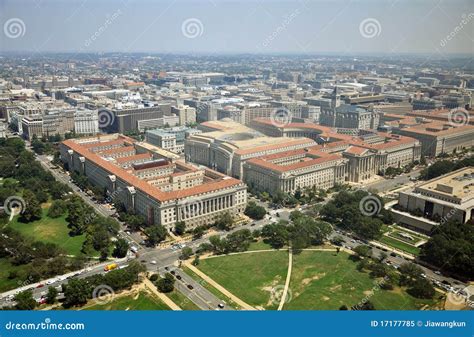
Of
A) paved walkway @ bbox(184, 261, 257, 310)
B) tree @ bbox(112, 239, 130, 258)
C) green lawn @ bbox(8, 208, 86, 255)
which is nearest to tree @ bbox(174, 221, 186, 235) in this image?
tree @ bbox(112, 239, 130, 258)

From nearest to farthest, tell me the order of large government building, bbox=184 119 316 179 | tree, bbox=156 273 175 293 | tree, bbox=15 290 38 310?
tree, bbox=15 290 38 310 < tree, bbox=156 273 175 293 < large government building, bbox=184 119 316 179

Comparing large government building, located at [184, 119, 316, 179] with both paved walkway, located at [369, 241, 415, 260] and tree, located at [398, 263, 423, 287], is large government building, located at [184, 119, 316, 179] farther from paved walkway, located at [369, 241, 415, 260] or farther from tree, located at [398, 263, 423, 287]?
tree, located at [398, 263, 423, 287]

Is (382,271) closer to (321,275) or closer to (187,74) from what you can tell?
(321,275)

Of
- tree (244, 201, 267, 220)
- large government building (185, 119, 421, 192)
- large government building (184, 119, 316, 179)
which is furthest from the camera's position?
large government building (184, 119, 316, 179)

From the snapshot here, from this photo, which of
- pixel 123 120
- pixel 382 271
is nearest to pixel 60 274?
pixel 382 271

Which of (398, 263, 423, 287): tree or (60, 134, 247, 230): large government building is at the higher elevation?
(60, 134, 247, 230): large government building

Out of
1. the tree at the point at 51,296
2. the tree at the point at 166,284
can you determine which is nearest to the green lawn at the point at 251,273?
the tree at the point at 166,284
